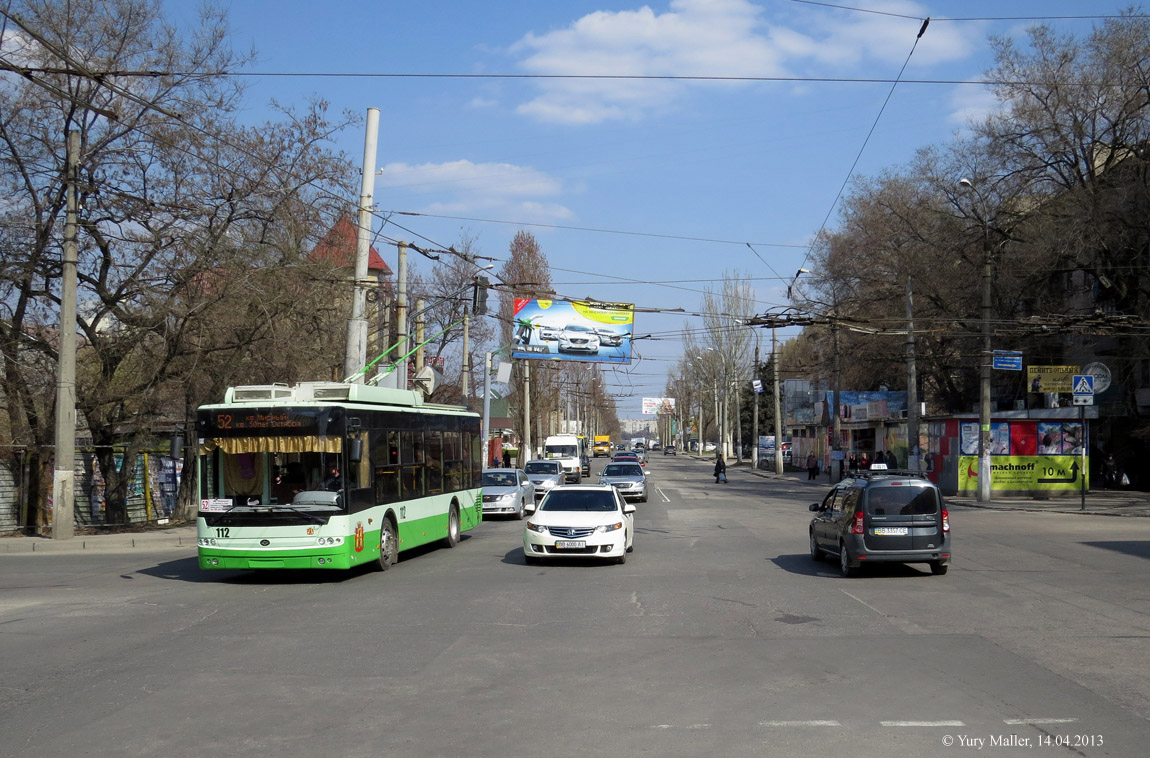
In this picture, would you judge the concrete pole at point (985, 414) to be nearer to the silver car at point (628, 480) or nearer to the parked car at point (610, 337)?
the silver car at point (628, 480)

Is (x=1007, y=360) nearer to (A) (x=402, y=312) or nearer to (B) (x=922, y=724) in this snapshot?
(A) (x=402, y=312)

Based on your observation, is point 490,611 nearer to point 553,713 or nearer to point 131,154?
point 553,713

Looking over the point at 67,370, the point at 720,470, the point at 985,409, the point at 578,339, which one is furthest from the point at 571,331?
the point at 67,370

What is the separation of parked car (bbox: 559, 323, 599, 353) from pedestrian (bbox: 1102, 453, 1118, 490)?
22283 millimetres

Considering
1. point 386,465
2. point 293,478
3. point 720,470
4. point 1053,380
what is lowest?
point 720,470

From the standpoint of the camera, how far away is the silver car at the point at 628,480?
37.5m

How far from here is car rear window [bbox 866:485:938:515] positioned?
51.3 ft

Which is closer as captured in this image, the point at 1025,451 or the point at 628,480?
the point at 628,480

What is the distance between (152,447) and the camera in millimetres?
30422

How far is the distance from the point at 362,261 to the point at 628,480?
16878 mm

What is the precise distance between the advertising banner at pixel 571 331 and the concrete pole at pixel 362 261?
56.0ft

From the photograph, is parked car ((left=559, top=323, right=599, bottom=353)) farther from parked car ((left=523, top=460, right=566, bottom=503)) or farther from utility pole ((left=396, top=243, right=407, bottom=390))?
utility pole ((left=396, top=243, right=407, bottom=390))

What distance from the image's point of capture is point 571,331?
1641 inches

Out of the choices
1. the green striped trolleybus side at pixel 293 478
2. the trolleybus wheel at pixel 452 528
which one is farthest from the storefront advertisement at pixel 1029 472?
the green striped trolleybus side at pixel 293 478
